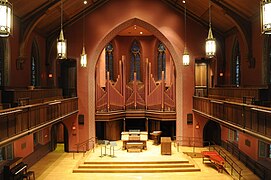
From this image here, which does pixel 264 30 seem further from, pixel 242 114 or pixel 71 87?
pixel 71 87

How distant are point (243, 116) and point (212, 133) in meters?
10.3

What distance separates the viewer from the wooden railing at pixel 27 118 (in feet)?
27.7

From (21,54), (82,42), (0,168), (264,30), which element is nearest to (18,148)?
(0,168)

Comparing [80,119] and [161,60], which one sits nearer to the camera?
[80,119]

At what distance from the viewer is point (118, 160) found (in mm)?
14977

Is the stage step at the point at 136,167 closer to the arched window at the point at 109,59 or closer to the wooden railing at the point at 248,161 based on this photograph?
the wooden railing at the point at 248,161

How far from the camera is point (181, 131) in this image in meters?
18.7

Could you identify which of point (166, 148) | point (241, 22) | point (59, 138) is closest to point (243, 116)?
point (241, 22)

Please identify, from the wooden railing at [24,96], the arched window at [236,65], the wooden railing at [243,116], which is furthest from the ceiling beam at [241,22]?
the wooden railing at [24,96]

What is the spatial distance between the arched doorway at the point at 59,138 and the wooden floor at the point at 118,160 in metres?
0.51

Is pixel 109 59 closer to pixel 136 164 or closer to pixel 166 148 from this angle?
pixel 166 148

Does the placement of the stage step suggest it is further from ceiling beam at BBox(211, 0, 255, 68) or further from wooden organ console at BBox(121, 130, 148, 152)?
ceiling beam at BBox(211, 0, 255, 68)

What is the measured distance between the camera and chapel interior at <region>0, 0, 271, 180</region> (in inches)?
506

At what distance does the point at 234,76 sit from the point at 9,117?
41.7 feet
